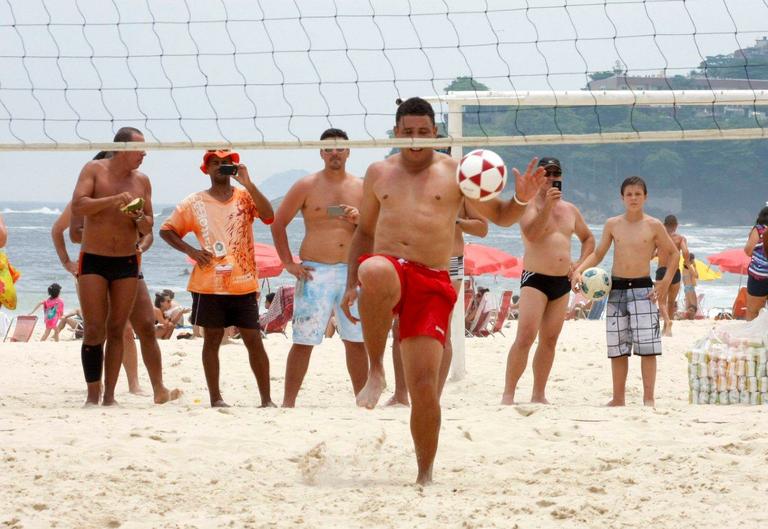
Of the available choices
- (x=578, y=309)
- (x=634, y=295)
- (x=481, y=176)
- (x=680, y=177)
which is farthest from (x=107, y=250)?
(x=680, y=177)

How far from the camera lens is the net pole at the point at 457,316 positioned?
8.19 meters

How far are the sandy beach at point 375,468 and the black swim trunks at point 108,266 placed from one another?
82cm

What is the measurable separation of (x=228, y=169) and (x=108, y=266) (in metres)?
0.86

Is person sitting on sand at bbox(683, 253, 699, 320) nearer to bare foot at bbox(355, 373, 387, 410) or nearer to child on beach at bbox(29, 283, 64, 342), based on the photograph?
child on beach at bbox(29, 283, 64, 342)

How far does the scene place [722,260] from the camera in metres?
20.4

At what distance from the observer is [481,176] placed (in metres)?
4.32

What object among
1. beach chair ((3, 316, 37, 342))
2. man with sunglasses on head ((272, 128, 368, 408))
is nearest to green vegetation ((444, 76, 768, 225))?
beach chair ((3, 316, 37, 342))

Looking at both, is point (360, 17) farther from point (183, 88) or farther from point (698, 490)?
point (698, 490)

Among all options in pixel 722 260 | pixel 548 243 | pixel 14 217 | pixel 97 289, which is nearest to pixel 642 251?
pixel 548 243

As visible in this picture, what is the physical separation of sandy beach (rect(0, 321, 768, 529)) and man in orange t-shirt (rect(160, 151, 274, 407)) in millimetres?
546

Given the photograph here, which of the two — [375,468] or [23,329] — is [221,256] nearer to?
[375,468]

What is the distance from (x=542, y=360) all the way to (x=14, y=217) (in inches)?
3109

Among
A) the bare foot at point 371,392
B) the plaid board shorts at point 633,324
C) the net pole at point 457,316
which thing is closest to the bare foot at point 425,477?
the bare foot at point 371,392

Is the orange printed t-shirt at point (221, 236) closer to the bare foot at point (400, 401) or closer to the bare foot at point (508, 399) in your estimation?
the bare foot at point (400, 401)
